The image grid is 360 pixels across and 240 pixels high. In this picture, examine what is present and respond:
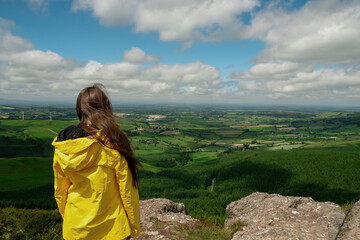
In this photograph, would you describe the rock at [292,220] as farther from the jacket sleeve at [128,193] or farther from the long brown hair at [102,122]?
the long brown hair at [102,122]

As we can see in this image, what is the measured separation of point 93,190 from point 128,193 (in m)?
0.69

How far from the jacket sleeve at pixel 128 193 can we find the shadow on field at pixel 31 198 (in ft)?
181

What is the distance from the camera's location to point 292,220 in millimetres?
12148

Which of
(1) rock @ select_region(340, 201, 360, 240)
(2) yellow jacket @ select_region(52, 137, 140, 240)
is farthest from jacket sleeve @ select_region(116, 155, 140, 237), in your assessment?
(1) rock @ select_region(340, 201, 360, 240)

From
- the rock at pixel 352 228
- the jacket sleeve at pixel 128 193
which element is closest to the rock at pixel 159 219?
the jacket sleeve at pixel 128 193

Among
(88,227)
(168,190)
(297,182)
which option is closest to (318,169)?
(297,182)

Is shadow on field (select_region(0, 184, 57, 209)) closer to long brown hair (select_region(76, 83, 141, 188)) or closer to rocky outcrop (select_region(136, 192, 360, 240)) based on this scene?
rocky outcrop (select_region(136, 192, 360, 240))

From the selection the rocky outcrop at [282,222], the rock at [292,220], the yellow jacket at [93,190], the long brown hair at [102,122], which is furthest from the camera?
the rock at [292,220]

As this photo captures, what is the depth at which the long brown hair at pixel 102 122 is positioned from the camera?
4.02m

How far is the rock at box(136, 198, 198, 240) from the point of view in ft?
36.8

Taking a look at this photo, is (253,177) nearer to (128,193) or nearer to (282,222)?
(282,222)

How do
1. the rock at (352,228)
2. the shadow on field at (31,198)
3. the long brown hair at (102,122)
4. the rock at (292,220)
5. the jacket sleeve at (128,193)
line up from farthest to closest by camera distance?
the shadow on field at (31,198), the rock at (292,220), the rock at (352,228), the jacket sleeve at (128,193), the long brown hair at (102,122)

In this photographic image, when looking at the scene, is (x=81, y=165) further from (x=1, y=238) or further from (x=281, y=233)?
(x=1, y=238)

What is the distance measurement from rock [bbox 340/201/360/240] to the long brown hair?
9.07 meters
